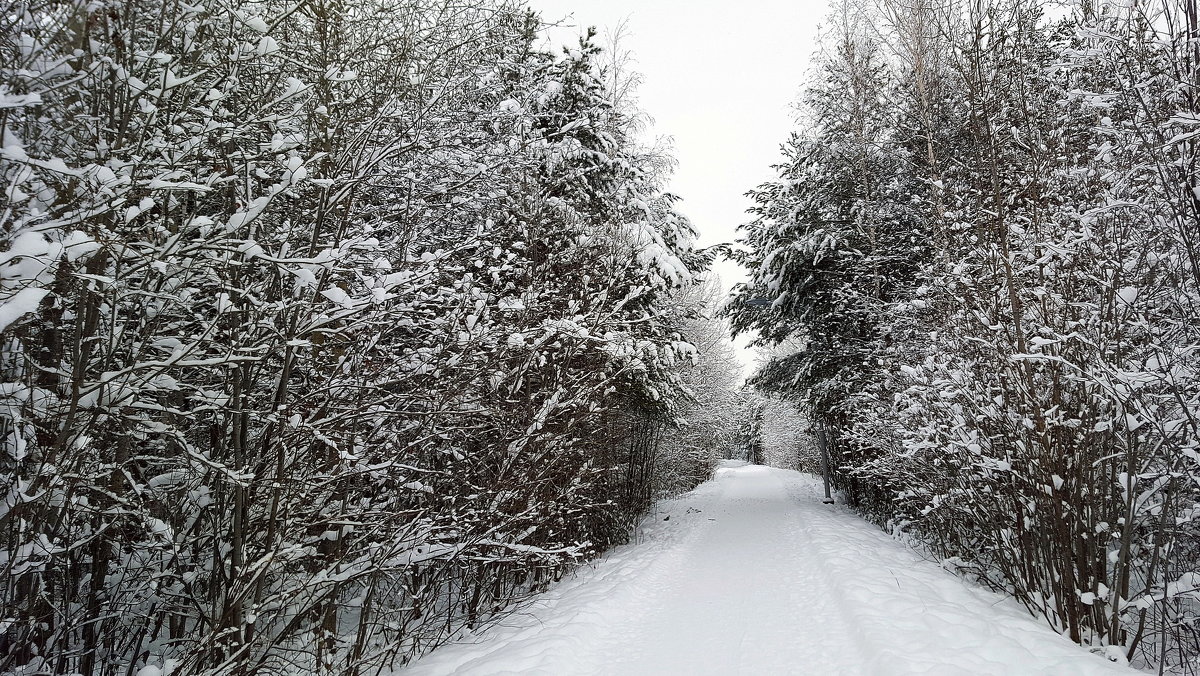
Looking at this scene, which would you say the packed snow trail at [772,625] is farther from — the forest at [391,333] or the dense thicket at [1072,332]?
the dense thicket at [1072,332]

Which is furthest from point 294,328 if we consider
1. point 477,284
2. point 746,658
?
point 746,658

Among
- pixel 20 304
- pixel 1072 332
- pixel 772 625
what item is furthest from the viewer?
pixel 772 625

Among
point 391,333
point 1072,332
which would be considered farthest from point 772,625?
point 391,333

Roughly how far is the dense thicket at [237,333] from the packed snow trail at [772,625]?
0.92m

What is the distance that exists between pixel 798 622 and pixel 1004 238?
4.06m

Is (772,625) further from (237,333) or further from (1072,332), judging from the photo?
(237,333)

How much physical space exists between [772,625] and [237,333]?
520 centimetres

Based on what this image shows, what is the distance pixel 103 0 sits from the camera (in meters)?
1.80

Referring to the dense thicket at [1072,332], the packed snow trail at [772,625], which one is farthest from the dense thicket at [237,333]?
the dense thicket at [1072,332]

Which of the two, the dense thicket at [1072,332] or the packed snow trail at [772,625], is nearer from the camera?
the dense thicket at [1072,332]

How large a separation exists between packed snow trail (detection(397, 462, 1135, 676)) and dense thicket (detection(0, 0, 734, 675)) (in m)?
0.92

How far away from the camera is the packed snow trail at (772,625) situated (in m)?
3.85

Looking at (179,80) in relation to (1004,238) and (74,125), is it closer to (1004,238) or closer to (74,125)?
(74,125)

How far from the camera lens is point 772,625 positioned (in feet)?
16.9
